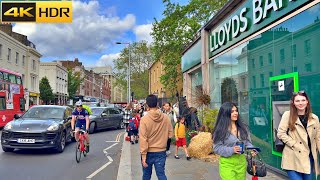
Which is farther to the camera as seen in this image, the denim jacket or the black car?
the black car

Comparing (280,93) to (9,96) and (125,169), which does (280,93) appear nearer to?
(125,169)

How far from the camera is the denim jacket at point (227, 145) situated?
12.2 ft

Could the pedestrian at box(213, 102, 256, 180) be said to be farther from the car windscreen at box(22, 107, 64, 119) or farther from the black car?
the car windscreen at box(22, 107, 64, 119)

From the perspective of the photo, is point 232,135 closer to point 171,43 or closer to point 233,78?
point 233,78

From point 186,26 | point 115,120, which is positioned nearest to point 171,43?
point 186,26

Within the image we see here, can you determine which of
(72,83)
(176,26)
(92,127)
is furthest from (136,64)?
(92,127)

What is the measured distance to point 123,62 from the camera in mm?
56281

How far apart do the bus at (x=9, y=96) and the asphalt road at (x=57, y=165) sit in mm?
9623

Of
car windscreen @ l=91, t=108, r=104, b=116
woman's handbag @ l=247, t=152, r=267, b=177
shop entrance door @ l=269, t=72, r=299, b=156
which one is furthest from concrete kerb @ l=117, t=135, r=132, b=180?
car windscreen @ l=91, t=108, r=104, b=116

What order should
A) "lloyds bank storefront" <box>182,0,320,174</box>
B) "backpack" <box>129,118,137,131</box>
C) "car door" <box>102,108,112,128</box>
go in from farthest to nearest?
"car door" <box>102,108,112,128</box>
"backpack" <box>129,118,137,131</box>
"lloyds bank storefront" <box>182,0,320,174</box>

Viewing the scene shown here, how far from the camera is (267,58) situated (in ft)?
23.4

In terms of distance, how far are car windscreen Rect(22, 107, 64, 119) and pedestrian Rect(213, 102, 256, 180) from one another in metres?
8.33

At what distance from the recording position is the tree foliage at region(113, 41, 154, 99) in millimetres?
55469

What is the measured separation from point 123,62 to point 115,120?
123 feet
